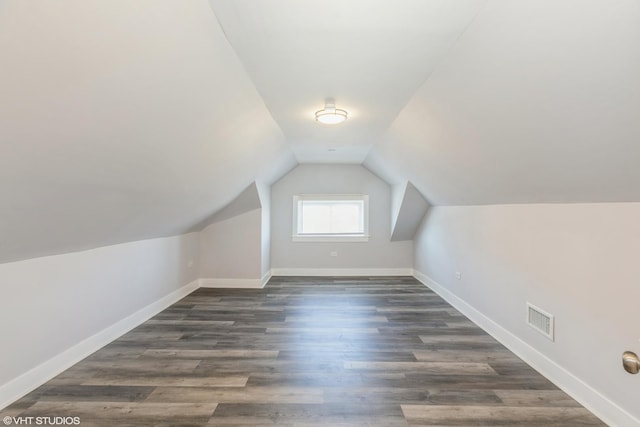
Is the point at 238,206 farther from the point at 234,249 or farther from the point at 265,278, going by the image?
the point at 265,278

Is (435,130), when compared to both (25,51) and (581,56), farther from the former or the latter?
(25,51)

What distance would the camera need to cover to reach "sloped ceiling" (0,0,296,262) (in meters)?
1.09

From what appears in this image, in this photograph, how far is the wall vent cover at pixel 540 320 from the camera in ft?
7.79

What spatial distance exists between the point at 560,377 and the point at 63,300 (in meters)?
3.92

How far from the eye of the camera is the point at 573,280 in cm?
216

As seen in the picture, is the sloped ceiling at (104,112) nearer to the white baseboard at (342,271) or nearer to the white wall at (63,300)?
the white wall at (63,300)

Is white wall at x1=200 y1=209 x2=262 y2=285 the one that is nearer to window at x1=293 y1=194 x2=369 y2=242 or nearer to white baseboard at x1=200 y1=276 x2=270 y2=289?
white baseboard at x1=200 y1=276 x2=270 y2=289

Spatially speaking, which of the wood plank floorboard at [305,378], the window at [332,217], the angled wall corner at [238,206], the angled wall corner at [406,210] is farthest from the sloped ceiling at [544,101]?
the window at [332,217]

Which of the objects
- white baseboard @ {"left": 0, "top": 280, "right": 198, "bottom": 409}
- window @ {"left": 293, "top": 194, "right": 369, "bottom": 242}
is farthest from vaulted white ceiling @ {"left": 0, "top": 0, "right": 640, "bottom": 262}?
window @ {"left": 293, "top": 194, "right": 369, "bottom": 242}

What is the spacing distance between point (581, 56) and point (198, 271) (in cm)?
527

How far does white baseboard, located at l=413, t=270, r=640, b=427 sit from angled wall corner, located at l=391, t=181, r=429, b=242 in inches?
75.1

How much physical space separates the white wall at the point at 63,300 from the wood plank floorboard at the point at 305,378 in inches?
8.5

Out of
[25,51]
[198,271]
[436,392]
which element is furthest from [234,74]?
[198,271]

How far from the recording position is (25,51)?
1.03 metres
